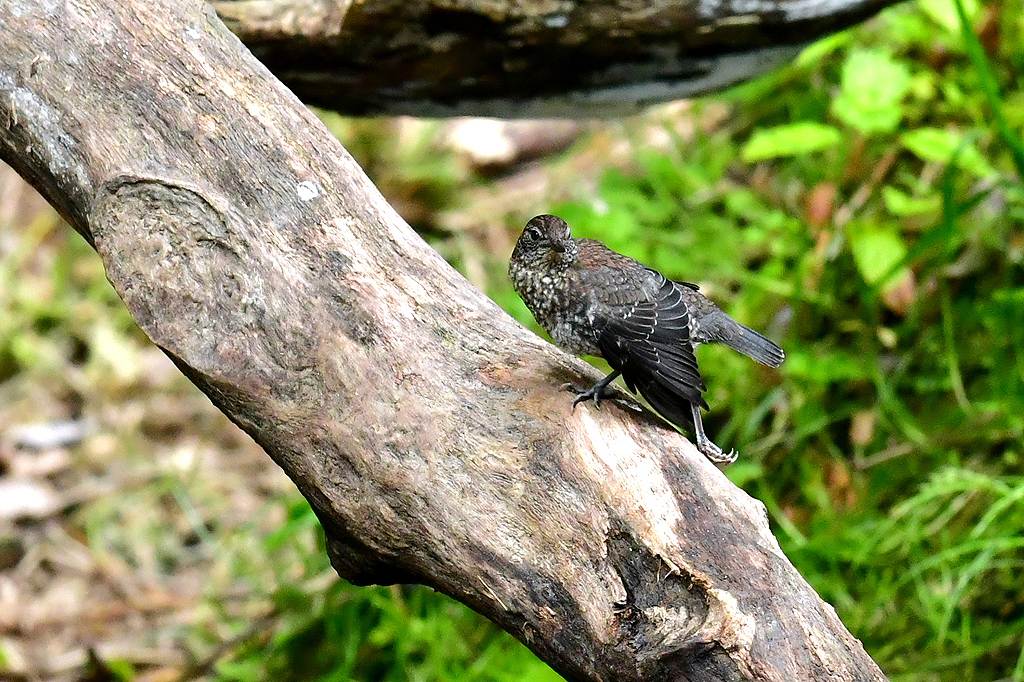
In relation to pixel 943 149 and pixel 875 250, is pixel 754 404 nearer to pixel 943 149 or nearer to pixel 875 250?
pixel 875 250

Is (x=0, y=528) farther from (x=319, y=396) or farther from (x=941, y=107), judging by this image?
(x=941, y=107)

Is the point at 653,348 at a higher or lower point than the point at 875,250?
lower

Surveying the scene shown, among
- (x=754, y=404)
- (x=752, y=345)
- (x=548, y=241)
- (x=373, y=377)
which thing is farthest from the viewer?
(x=754, y=404)

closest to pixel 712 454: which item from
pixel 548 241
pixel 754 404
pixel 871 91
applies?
pixel 548 241

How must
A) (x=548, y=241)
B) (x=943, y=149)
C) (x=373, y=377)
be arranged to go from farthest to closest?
(x=943, y=149) < (x=548, y=241) < (x=373, y=377)

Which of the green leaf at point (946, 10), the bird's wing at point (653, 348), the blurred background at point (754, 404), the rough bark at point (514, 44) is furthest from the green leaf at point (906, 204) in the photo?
the bird's wing at point (653, 348)

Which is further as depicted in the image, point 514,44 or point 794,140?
point 794,140

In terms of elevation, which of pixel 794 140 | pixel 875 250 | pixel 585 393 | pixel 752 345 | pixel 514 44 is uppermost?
pixel 794 140

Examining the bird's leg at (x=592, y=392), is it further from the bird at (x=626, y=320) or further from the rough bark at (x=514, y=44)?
the rough bark at (x=514, y=44)
